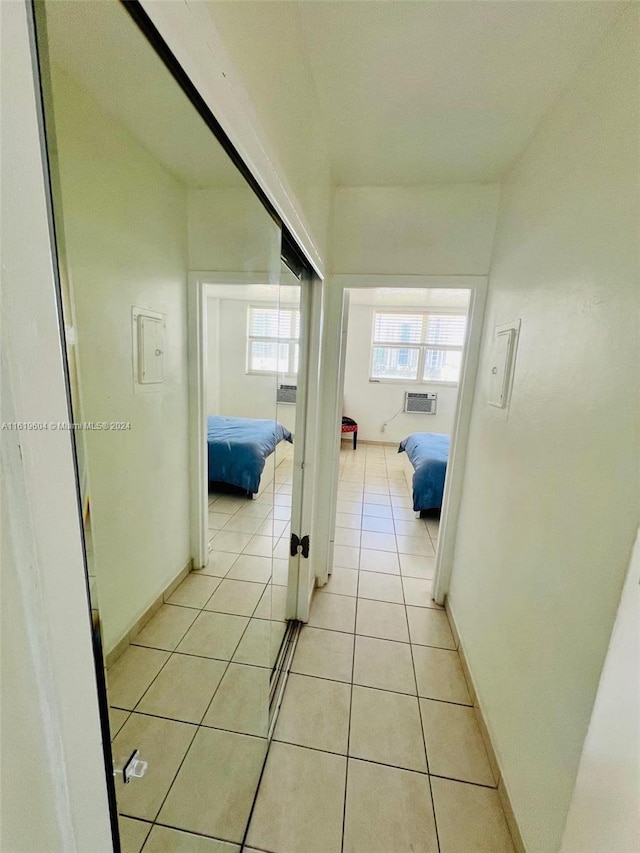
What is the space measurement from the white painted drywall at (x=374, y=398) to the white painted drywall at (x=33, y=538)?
586 cm

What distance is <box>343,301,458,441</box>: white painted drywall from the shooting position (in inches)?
242

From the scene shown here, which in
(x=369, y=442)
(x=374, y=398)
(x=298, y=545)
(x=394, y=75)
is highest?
(x=394, y=75)

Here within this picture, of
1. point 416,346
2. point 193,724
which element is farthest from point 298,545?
point 416,346

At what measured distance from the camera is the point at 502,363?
5.52 feet

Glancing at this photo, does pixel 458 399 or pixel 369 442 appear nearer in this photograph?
pixel 458 399

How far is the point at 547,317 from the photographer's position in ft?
4.27

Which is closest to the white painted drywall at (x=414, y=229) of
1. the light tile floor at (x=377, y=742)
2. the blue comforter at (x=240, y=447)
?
the blue comforter at (x=240, y=447)

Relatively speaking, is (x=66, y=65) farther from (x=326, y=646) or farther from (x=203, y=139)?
(x=326, y=646)

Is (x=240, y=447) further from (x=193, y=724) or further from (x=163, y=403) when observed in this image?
(x=193, y=724)

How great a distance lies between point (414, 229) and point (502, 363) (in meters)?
0.99

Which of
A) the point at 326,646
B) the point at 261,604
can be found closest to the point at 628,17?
the point at 261,604

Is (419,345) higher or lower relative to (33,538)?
higher

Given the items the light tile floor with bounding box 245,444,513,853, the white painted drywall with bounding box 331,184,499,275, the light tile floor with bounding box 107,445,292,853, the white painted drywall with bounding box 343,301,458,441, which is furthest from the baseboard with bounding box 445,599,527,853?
the white painted drywall with bounding box 343,301,458,441

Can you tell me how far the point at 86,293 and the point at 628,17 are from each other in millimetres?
1627
